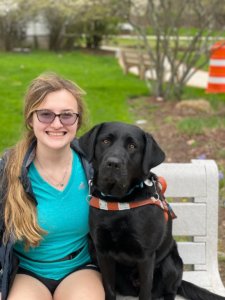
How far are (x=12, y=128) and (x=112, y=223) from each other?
6089 mm

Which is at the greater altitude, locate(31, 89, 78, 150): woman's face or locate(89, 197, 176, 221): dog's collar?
locate(31, 89, 78, 150): woman's face

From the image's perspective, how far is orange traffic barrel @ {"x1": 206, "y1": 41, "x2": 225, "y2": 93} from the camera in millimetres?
12812

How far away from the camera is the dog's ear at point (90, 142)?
2896 mm

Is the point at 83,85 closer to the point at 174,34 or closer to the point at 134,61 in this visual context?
the point at 174,34

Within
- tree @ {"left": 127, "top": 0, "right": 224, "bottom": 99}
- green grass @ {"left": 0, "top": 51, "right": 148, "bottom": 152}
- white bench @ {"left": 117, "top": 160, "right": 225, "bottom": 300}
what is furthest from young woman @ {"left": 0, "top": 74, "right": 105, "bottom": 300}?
tree @ {"left": 127, "top": 0, "right": 224, "bottom": 99}

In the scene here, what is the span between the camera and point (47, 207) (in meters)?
3.05

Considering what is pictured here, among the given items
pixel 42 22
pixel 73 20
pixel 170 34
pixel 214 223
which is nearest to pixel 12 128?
pixel 170 34

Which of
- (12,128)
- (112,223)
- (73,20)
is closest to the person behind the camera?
(112,223)

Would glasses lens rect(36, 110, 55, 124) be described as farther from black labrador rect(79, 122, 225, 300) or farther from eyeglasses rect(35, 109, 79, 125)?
black labrador rect(79, 122, 225, 300)

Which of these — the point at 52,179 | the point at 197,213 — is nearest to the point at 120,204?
the point at 52,179

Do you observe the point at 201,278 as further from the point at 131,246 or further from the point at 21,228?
the point at 21,228

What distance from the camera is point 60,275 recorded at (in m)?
3.12

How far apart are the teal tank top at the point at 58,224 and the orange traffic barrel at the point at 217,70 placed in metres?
10.0

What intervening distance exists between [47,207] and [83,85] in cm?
1126
